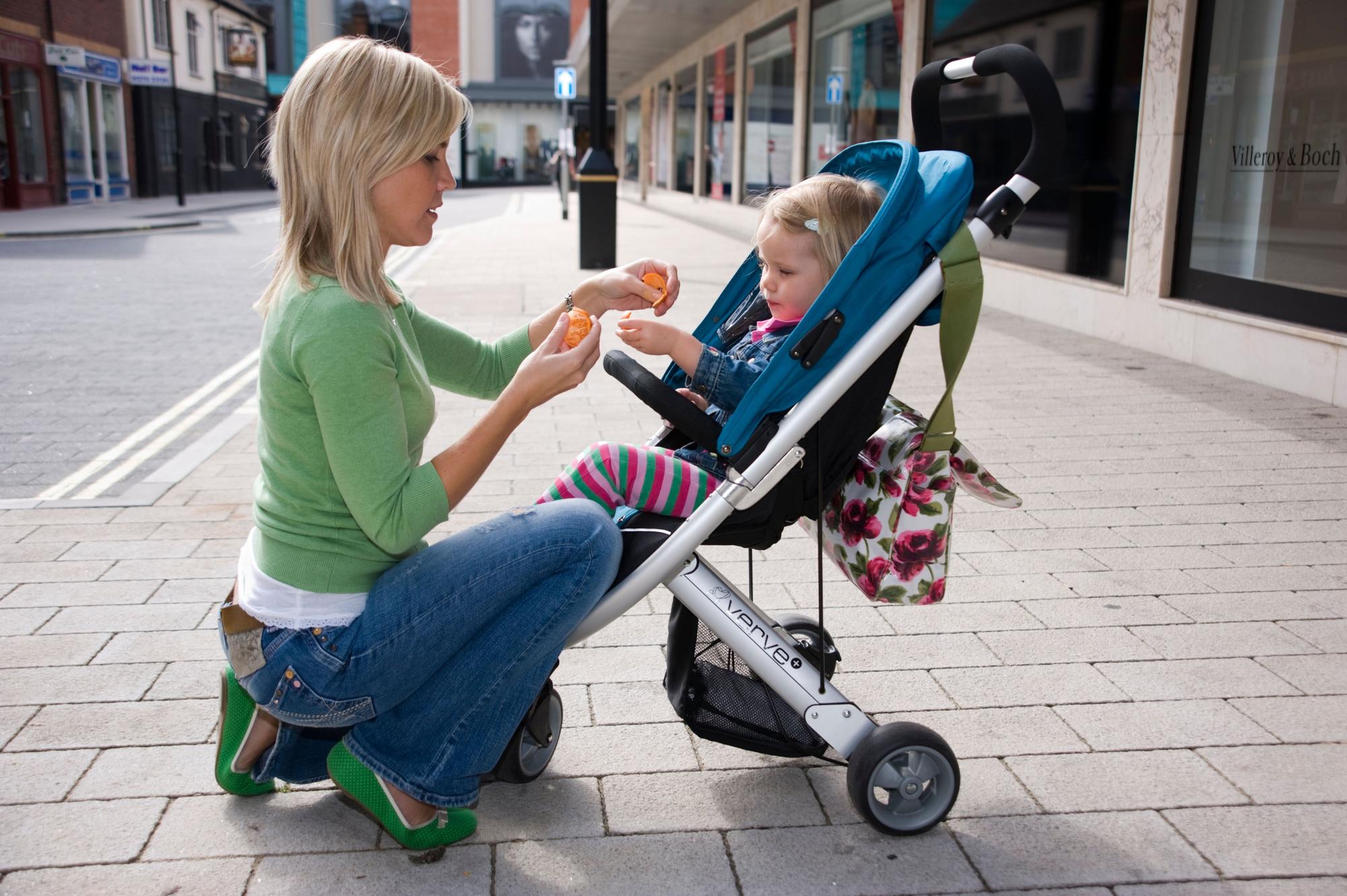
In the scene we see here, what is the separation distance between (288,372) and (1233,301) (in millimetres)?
7221

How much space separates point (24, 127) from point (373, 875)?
3111 centimetres

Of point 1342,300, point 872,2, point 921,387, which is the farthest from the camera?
point 872,2

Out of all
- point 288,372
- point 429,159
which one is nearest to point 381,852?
point 288,372

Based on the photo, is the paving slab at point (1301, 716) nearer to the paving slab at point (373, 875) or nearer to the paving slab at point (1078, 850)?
the paving slab at point (1078, 850)

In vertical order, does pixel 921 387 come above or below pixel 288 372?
below

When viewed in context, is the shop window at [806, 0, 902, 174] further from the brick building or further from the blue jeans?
the brick building

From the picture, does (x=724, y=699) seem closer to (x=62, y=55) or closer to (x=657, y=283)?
(x=657, y=283)

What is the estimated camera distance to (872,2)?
1476 cm

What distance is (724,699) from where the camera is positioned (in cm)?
276

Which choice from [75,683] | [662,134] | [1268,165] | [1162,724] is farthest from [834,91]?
[662,134]

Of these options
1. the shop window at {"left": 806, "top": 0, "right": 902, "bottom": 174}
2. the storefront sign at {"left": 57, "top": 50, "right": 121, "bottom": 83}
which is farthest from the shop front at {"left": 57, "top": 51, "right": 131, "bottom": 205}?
the shop window at {"left": 806, "top": 0, "right": 902, "bottom": 174}

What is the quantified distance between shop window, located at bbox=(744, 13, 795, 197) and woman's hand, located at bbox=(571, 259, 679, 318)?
53.6 feet

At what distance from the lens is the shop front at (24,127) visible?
27250mm

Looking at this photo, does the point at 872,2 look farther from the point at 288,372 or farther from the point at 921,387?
the point at 288,372
